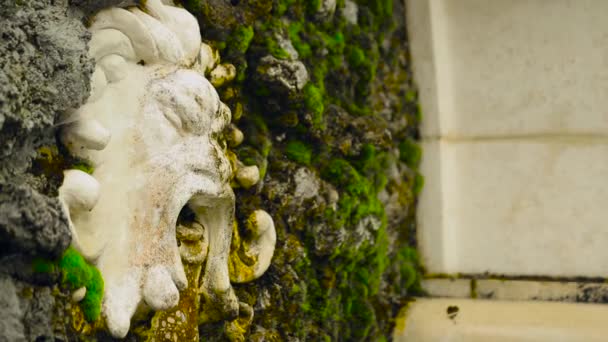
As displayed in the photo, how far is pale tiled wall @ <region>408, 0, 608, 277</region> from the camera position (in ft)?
9.62

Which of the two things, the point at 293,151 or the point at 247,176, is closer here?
the point at 247,176

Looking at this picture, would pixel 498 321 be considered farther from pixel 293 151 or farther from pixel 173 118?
pixel 173 118

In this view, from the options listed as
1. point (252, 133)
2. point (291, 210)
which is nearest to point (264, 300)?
point (291, 210)

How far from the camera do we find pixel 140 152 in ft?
5.67

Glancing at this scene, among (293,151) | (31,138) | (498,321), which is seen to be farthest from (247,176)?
(498,321)

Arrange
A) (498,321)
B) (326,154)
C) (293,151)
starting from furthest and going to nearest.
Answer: (498,321), (326,154), (293,151)

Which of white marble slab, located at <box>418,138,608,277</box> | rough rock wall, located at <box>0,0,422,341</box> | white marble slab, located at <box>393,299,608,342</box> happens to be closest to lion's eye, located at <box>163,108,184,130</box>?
rough rock wall, located at <box>0,0,422,341</box>

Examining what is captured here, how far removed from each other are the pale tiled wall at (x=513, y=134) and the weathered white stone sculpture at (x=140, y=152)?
4.34 ft

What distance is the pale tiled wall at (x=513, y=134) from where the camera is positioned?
293 cm

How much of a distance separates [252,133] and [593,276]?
1.25 m

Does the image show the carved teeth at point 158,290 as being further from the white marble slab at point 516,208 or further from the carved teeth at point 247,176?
the white marble slab at point 516,208

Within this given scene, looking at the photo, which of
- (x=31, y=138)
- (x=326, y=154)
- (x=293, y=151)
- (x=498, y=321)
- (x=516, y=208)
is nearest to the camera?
(x=31, y=138)

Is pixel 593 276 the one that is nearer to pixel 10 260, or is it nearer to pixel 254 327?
pixel 254 327

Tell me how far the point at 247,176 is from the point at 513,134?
1.21 meters
